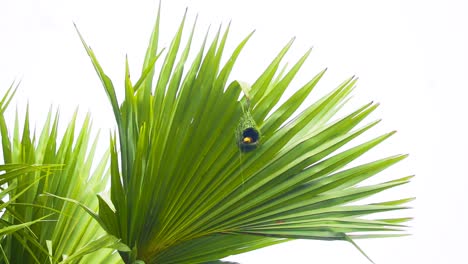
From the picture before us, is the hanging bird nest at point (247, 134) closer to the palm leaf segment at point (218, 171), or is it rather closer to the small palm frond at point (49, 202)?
the palm leaf segment at point (218, 171)

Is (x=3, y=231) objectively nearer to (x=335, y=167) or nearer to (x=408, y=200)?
(x=335, y=167)

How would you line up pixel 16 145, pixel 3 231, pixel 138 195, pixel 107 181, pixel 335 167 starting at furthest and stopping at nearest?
pixel 107 181 → pixel 16 145 → pixel 335 167 → pixel 138 195 → pixel 3 231

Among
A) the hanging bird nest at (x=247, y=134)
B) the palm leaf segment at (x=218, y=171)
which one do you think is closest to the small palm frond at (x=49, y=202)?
the palm leaf segment at (x=218, y=171)

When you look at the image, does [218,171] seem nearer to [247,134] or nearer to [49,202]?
[247,134]

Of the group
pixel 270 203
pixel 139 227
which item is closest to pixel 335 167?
pixel 270 203

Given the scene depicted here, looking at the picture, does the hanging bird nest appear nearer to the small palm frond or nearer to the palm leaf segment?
the palm leaf segment

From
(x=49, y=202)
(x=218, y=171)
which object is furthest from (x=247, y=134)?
(x=49, y=202)

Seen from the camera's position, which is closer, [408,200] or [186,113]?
[186,113]
